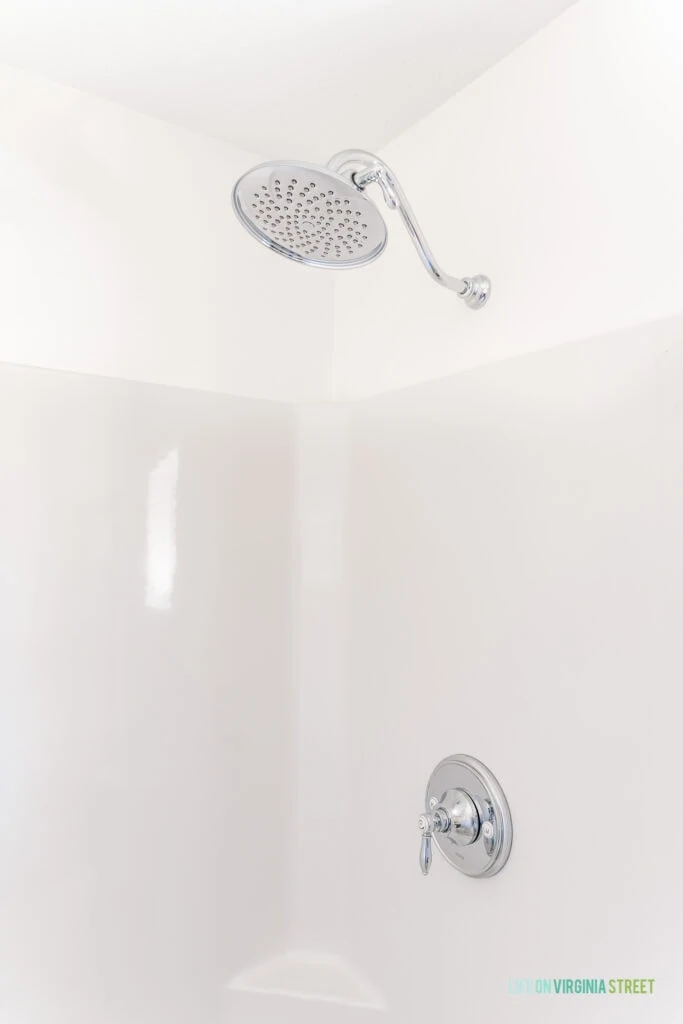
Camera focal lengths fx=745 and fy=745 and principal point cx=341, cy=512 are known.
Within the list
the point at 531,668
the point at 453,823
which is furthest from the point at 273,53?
the point at 453,823

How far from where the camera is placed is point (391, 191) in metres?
0.94

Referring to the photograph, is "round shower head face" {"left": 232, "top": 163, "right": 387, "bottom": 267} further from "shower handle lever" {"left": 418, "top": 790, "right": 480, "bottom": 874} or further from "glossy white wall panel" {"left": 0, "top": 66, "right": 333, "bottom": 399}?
"shower handle lever" {"left": 418, "top": 790, "right": 480, "bottom": 874}

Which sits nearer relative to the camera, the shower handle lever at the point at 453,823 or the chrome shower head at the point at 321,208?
the chrome shower head at the point at 321,208

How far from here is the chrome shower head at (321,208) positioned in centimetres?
84

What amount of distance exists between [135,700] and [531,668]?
621 millimetres

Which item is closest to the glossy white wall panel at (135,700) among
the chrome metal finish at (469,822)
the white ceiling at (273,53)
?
the chrome metal finish at (469,822)

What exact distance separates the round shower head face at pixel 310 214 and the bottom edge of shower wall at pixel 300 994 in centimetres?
112

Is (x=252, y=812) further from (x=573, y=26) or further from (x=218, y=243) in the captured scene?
(x=573, y=26)

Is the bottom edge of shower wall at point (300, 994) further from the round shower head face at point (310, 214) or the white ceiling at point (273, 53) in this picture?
the white ceiling at point (273, 53)

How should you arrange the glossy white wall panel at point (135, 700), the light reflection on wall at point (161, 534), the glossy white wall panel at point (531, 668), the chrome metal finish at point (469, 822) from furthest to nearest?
1. the light reflection on wall at point (161, 534)
2. the glossy white wall panel at point (135, 700)
3. the chrome metal finish at point (469, 822)
4. the glossy white wall panel at point (531, 668)

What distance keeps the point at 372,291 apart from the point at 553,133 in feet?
1.45

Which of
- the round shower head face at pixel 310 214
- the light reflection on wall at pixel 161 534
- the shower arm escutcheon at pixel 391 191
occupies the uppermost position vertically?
the shower arm escutcheon at pixel 391 191

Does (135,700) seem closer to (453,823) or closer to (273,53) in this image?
(453,823)

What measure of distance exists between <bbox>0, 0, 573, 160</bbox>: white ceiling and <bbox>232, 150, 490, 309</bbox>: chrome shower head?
30 cm
